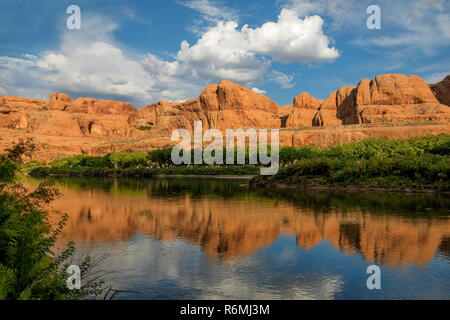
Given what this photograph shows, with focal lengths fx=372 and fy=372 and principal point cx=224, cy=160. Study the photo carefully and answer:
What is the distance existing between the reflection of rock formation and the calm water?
1.7 inches

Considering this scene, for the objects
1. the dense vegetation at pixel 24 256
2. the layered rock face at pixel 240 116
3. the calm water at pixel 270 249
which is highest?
the layered rock face at pixel 240 116

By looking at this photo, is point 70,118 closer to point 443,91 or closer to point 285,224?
point 443,91

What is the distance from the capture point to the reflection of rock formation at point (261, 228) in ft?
45.9

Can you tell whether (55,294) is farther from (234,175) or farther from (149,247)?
(234,175)

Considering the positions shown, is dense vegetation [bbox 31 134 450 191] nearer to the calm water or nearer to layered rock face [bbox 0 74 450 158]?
the calm water

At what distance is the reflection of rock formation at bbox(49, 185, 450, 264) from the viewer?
1398 centimetres

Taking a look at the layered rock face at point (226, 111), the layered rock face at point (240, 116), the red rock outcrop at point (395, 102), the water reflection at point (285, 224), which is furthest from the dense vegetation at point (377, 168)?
the layered rock face at point (226, 111)

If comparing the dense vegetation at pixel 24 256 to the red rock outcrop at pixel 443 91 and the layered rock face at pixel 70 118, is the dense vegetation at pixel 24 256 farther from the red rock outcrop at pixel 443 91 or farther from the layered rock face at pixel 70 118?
the layered rock face at pixel 70 118

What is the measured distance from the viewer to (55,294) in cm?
739

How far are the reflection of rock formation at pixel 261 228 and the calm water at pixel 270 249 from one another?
1.7 inches

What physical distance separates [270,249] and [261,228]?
4.24 m

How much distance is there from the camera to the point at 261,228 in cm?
1833

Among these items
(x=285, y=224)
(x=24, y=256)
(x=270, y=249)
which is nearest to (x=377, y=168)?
(x=285, y=224)
